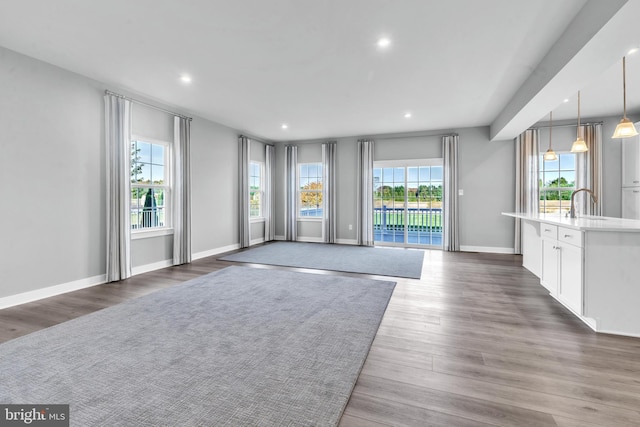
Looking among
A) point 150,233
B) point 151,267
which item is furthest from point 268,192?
point 151,267

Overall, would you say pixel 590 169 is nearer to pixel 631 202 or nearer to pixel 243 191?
pixel 631 202

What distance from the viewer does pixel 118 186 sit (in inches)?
164

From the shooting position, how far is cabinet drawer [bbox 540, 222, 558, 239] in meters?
3.25

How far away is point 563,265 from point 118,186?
5.57 m

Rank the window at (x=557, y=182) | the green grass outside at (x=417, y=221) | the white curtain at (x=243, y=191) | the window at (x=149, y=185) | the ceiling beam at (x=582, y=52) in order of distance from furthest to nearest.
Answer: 1. the green grass outside at (x=417, y=221)
2. the white curtain at (x=243, y=191)
3. the window at (x=557, y=182)
4. the window at (x=149, y=185)
5. the ceiling beam at (x=582, y=52)

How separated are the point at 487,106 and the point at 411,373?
194 inches

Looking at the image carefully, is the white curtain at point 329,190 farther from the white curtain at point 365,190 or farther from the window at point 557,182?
the window at point 557,182

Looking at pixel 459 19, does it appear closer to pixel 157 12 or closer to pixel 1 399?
pixel 157 12

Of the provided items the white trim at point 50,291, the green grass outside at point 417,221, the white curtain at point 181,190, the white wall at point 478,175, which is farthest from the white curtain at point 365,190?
the white trim at point 50,291

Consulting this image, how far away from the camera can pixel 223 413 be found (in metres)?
1.55

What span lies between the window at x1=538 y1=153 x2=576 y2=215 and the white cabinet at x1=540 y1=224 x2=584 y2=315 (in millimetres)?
3251

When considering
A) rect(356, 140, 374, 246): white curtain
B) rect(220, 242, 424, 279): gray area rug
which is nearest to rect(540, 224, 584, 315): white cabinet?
rect(220, 242, 424, 279): gray area rug

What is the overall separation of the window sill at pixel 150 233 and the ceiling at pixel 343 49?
214 cm

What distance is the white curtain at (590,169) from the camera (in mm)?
5684
